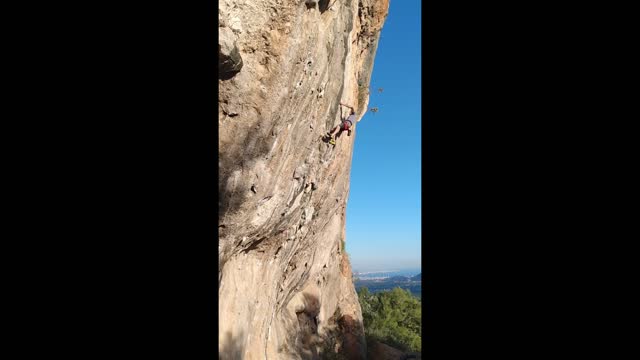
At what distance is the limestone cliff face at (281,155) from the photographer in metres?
5.00

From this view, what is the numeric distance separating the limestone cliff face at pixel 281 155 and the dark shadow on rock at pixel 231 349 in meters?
0.02

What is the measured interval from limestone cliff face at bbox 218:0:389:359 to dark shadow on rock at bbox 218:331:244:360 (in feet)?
0.07

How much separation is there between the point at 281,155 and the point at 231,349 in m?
3.36

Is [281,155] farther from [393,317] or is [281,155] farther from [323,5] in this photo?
[393,317]

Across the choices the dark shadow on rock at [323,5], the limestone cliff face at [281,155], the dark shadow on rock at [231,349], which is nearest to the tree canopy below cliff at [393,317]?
the limestone cliff face at [281,155]

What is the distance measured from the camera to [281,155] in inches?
249

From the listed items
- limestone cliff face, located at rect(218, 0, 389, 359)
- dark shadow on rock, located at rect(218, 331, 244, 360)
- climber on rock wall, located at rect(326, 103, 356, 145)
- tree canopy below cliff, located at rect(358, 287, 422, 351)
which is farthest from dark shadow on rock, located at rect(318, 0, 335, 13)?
tree canopy below cliff, located at rect(358, 287, 422, 351)

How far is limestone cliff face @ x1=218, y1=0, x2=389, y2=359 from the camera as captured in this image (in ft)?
16.4

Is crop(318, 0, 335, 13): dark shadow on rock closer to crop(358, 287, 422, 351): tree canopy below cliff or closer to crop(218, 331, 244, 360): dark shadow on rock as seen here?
crop(218, 331, 244, 360): dark shadow on rock

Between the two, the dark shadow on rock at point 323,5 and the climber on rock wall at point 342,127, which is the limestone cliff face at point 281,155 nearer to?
the dark shadow on rock at point 323,5
